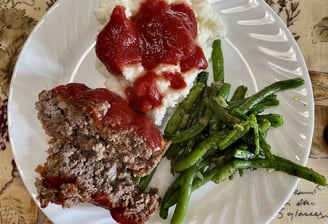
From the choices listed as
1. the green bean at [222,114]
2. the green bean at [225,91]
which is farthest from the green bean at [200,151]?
the green bean at [225,91]

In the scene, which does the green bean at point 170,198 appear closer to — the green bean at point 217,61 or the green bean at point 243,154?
the green bean at point 243,154

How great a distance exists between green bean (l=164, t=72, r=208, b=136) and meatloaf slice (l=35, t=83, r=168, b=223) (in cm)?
20

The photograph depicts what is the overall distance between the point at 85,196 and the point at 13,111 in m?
0.92

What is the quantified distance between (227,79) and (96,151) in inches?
50.8

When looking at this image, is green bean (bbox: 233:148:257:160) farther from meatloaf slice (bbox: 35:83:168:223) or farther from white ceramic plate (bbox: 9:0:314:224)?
meatloaf slice (bbox: 35:83:168:223)

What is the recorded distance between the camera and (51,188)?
369 cm

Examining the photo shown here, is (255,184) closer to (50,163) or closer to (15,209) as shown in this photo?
(50,163)

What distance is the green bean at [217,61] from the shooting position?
4.08 metres

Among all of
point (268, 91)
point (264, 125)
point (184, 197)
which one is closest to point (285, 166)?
point (264, 125)

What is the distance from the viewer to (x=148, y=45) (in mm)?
3727

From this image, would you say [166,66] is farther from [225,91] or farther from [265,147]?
[265,147]

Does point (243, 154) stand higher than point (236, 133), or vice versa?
point (236, 133)

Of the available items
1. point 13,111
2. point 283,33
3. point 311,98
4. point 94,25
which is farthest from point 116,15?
point 311,98

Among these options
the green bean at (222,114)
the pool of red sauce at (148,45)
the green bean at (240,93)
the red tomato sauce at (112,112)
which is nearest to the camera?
the red tomato sauce at (112,112)
